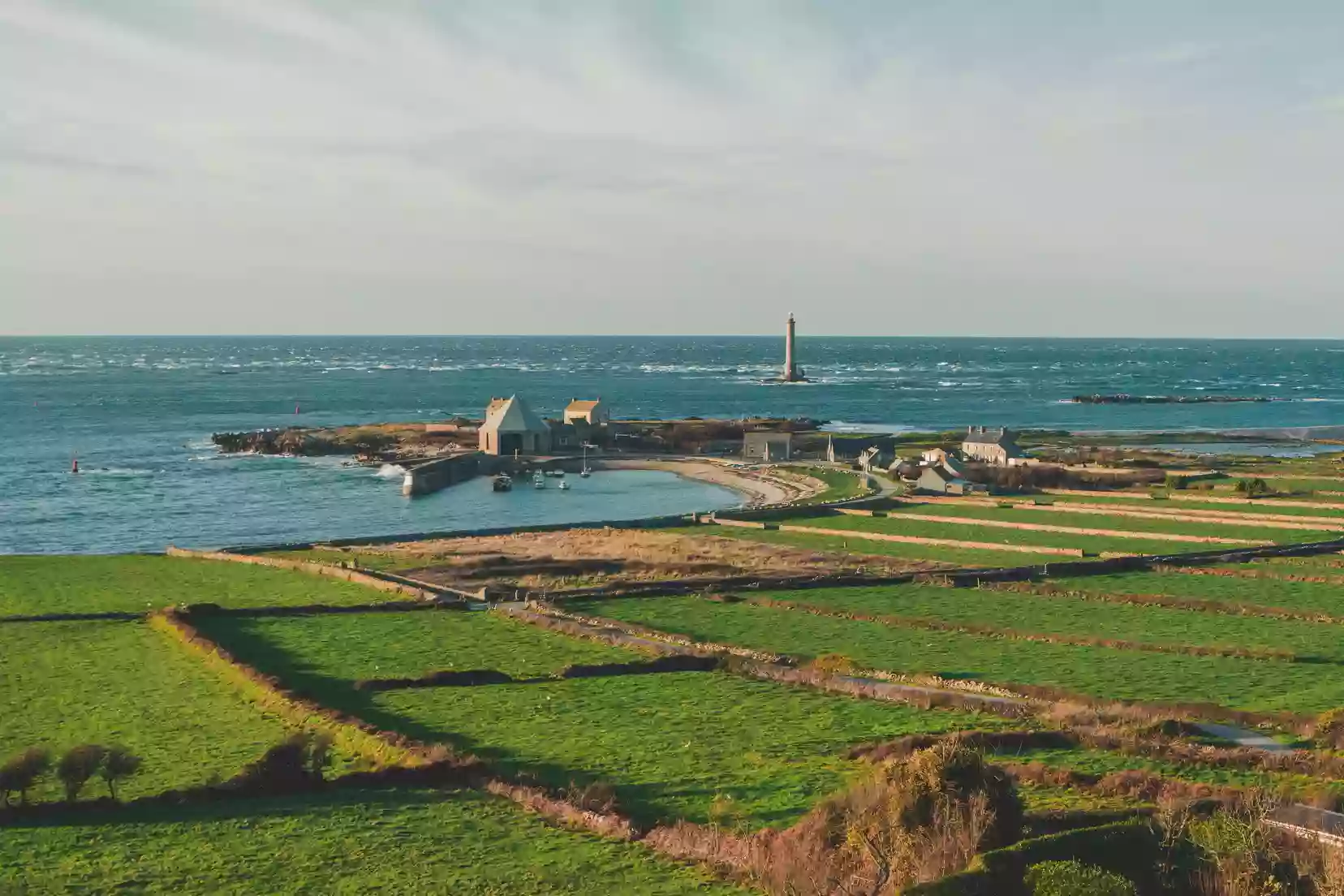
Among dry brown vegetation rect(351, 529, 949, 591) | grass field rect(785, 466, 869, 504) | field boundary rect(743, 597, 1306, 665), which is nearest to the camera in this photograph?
field boundary rect(743, 597, 1306, 665)

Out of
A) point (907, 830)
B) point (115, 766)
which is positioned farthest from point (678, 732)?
point (115, 766)

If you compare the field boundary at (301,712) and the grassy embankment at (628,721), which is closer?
the grassy embankment at (628,721)

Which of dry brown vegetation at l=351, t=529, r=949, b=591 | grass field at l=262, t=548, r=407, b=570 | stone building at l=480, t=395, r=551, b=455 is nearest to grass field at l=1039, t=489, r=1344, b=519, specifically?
dry brown vegetation at l=351, t=529, r=949, b=591

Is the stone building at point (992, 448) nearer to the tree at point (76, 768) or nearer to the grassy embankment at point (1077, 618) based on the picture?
the grassy embankment at point (1077, 618)

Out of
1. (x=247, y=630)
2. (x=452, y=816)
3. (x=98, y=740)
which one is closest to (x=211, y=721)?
(x=98, y=740)

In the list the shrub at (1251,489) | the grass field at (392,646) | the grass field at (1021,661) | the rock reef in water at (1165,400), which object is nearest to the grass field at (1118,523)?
the shrub at (1251,489)

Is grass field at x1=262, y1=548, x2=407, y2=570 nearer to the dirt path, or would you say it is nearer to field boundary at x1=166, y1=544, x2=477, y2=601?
field boundary at x1=166, y1=544, x2=477, y2=601
